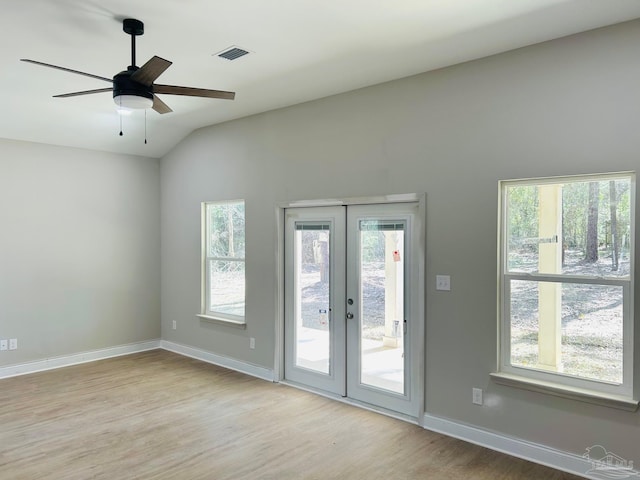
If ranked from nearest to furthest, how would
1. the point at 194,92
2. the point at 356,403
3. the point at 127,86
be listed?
the point at 127,86 < the point at 194,92 < the point at 356,403

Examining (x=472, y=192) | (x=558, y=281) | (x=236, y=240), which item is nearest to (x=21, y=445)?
(x=236, y=240)

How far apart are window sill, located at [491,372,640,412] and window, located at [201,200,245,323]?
10.4 feet

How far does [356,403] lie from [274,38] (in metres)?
3.29

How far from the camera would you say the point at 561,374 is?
10.4ft

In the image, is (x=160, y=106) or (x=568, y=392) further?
(x=160, y=106)

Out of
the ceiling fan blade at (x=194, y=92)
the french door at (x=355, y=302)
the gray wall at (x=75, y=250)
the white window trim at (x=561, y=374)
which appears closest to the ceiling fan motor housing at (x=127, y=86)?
the ceiling fan blade at (x=194, y=92)

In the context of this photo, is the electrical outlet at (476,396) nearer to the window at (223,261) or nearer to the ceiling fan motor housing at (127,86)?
the window at (223,261)

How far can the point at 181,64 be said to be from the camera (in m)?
3.55

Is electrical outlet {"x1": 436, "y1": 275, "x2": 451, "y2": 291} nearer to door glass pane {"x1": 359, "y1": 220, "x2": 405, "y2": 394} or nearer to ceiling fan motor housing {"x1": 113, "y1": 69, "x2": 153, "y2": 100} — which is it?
door glass pane {"x1": 359, "y1": 220, "x2": 405, "y2": 394}

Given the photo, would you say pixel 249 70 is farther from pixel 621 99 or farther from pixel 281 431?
pixel 281 431

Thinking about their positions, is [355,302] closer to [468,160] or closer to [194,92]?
[468,160]

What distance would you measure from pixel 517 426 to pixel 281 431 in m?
1.85

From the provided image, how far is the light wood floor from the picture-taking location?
10.1 ft

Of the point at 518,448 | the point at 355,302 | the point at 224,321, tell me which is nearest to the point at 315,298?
the point at 355,302
